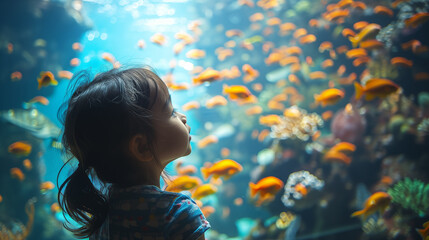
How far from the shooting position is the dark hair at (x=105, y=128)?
36.3 inches

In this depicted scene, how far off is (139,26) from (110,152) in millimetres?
24721

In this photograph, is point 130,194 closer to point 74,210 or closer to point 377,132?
point 74,210

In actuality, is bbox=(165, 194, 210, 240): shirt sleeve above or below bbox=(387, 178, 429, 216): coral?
above

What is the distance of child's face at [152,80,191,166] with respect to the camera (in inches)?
39.1

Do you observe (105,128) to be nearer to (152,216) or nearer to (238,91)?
(152,216)

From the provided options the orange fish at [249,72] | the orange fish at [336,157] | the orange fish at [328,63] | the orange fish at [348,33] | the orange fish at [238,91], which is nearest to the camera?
the orange fish at [336,157]

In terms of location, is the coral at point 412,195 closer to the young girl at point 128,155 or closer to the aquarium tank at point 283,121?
the aquarium tank at point 283,121

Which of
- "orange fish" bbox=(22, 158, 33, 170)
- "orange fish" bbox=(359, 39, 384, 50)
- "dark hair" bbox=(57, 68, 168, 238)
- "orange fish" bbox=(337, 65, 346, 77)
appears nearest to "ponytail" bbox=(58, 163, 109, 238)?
"dark hair" bbox=(57, 68, 168, 238)

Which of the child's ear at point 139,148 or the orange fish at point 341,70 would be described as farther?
the orange fish at point 341,70

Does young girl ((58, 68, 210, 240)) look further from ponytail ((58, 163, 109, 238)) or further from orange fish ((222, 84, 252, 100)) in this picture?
orange fish ((222, 84, 252, 100))

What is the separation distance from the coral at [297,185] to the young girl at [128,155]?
451 centimetres

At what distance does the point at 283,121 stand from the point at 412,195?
3.26 meters

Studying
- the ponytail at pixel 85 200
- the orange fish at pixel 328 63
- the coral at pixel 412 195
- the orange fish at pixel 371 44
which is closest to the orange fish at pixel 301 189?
the coral at pixel 412 195

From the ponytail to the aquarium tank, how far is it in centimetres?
20
